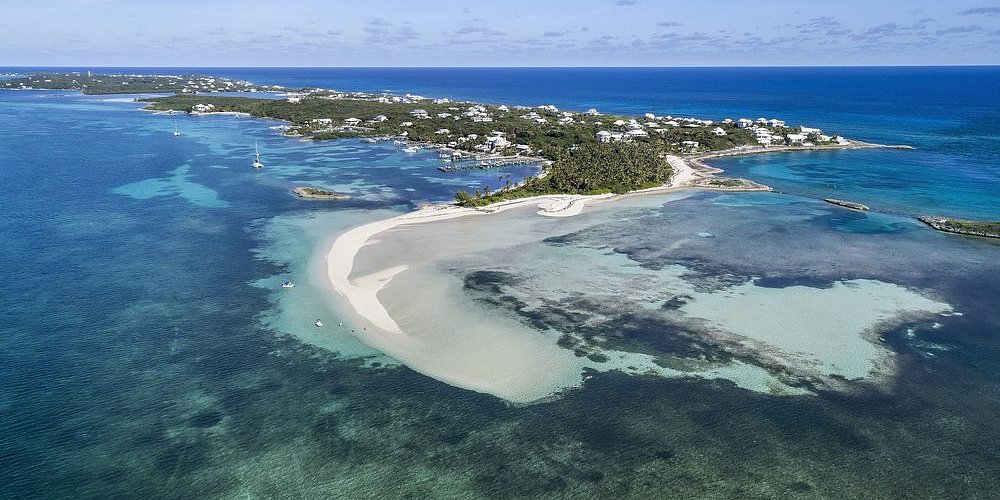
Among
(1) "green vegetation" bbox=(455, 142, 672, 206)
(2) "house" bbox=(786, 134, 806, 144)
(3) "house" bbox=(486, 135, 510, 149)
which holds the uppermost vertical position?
(2) "house" bbox=(786, 134, 806, 144)

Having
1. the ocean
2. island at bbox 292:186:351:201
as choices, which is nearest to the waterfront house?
the ocean

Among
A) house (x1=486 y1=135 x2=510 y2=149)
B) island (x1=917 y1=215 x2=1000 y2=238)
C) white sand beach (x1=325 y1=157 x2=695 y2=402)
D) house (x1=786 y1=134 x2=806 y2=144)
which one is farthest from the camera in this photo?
house (x1=786 y1=134 x2=806 y2=144)

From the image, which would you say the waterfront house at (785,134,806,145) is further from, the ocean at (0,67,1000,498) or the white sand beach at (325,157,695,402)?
the white sand beach at (325,157,695,402)

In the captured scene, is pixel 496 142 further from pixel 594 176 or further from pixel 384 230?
pixel 384 230

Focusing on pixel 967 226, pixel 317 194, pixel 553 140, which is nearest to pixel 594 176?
pixel 553 140

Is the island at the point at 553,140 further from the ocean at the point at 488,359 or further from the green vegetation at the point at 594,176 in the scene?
the ocean at the point at 488,359

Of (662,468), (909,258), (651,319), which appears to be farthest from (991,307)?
(662,468)
